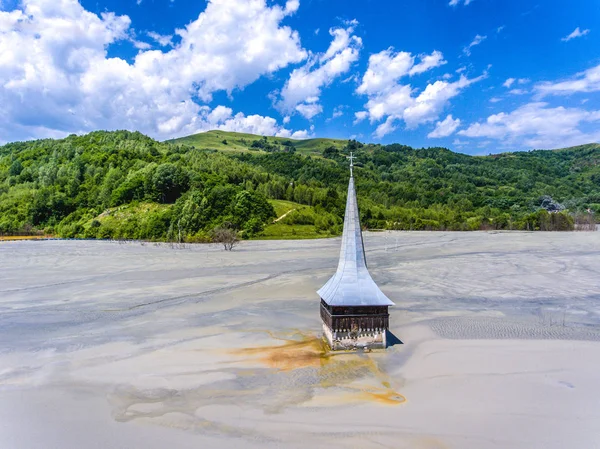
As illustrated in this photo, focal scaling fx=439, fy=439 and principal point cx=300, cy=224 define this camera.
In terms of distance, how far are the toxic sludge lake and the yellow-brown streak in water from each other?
0.31ft

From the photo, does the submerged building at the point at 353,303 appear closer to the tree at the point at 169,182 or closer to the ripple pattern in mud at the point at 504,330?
the ripple pattern in mud at the point at 504,330

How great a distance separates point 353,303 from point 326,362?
2889mm

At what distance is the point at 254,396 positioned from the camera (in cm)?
1652

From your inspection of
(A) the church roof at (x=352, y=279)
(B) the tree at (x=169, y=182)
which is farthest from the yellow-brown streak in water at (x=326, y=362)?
(B) the tree at (x=169, y=182)

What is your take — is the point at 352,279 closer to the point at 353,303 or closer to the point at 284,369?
the point at 353,303

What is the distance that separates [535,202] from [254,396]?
6816 inches

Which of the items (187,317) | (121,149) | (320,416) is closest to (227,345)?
(187,317)

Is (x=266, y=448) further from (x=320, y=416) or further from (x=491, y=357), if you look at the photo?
(x=491, y=357)

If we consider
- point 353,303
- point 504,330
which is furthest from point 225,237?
point 353,303

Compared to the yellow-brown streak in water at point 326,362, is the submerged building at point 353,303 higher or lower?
higher

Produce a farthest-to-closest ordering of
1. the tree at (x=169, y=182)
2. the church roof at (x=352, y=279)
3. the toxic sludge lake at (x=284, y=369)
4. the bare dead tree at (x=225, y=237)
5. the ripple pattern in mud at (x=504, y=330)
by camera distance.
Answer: the tree at (x=169, y=182)
the bare dead tree at (x=225, y=237)
the ripple pattern in mud at (x=504, y=330)
the church roof at (x=352, y=279)
the toxic sludge lake at (x=284, y=369)

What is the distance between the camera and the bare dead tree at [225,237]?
7541cm

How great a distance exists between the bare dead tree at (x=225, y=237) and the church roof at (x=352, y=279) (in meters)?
53.9

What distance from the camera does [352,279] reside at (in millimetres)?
20734
